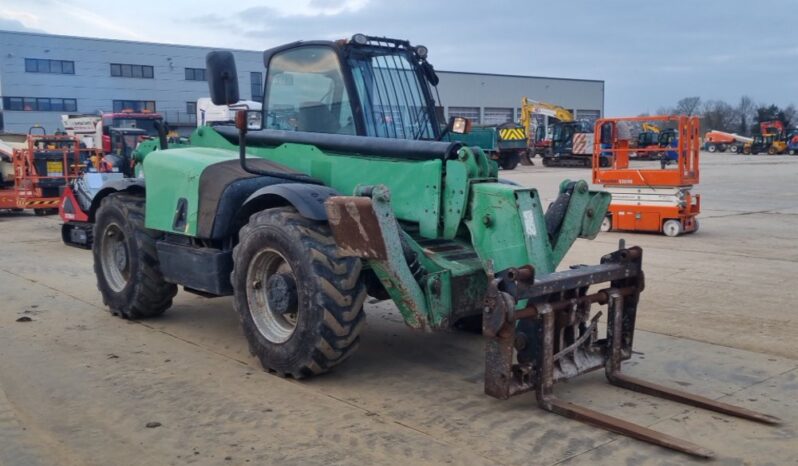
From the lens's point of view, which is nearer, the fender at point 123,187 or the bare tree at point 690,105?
the fender at point 123,187

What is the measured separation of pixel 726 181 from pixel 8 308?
2570 centimetres

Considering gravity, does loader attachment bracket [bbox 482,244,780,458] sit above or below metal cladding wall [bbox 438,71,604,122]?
below

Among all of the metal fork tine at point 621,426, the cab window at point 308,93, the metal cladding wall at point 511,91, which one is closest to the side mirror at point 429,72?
the cab window at point 308,93

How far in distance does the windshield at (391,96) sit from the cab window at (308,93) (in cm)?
17

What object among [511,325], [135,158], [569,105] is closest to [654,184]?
[135,158]

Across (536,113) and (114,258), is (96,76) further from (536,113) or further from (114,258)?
(114,258)

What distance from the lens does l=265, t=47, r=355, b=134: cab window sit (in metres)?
6.39

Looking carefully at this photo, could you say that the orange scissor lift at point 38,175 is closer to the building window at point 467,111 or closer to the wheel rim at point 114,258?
the wheel rim at point 114,258

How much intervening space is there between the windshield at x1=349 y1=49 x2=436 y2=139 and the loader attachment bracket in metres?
2.12

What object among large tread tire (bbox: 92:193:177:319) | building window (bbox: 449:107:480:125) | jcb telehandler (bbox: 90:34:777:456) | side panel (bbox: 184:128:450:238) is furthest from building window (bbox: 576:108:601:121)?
side panel (bbox: 184:128:450:238)

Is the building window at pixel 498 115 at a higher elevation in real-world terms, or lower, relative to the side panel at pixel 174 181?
higher

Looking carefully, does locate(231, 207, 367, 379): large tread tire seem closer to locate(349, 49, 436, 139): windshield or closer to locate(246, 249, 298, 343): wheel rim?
locate(246, 249, 298, 343): wheel rim

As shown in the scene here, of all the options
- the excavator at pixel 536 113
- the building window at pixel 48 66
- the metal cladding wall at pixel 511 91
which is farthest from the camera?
the metal cladding wall at pixel 511 91

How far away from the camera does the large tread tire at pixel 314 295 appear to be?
5.20 m
